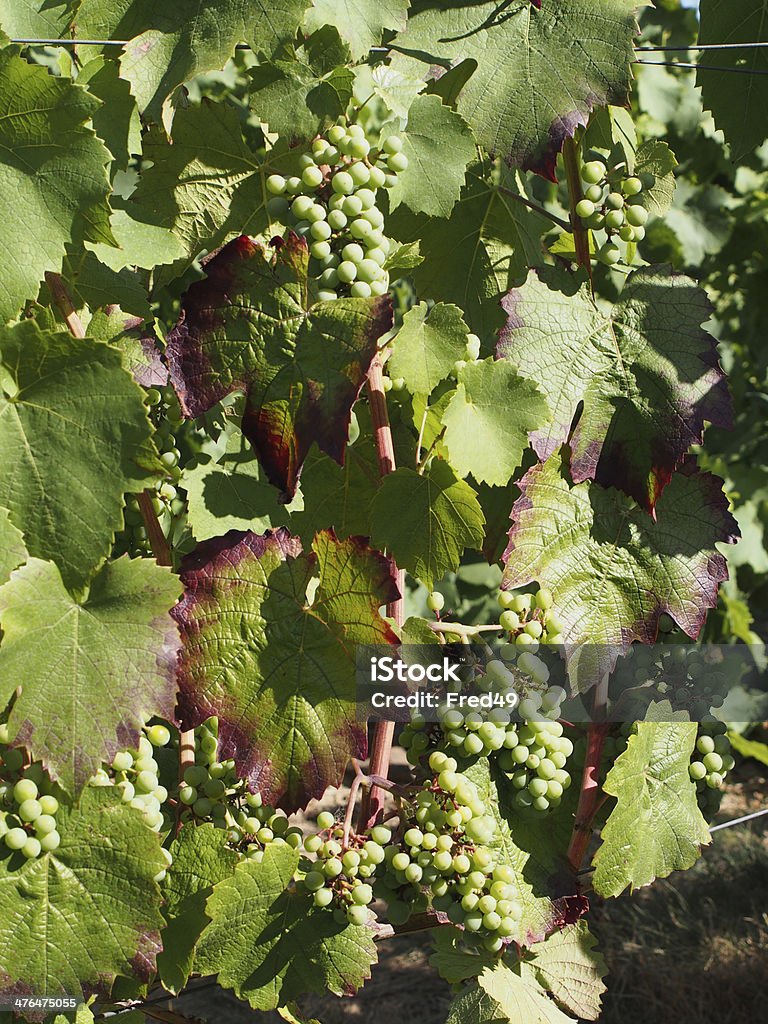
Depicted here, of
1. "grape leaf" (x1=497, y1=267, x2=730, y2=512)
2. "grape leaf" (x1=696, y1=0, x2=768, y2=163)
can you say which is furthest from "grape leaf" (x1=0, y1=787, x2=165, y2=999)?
"grape leaf" (x1=696, y1=0, x2=768, y2=163)

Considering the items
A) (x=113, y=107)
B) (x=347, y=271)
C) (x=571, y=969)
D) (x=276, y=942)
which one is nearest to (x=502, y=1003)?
(x=571, y=969)

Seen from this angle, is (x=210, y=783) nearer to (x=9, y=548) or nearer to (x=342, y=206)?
(x=9, y=548)

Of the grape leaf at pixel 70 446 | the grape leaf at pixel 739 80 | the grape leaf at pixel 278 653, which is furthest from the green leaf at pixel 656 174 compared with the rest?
the grape leaf at pixel 70 446

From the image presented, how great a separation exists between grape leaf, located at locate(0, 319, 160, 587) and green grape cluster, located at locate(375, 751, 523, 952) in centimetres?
46

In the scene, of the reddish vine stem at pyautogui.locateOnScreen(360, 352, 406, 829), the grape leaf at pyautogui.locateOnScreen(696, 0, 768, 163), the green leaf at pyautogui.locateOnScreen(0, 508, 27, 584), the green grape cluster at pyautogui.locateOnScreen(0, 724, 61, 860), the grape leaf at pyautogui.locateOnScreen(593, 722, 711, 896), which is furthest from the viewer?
the grape leaf at pyautogui.locateOnScreen(696, 0, 768, 163)

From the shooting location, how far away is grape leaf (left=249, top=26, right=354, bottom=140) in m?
1.03

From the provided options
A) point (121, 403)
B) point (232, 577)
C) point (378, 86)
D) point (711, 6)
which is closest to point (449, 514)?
point (232, 577)

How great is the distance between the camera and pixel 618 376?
3.92 feet

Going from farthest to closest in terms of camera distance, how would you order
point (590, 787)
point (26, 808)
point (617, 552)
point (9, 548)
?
point (590, 787) → point (617, 552) → point (26, 808) → point (9, 548)

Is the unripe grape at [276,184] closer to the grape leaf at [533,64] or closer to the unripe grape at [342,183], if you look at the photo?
the unripe grape at [342,183]

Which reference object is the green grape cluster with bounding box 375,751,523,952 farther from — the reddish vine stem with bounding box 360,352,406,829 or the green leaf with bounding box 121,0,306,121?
the green leaf with bounding box 121,0,306,121

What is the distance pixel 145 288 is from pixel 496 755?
2.34 feet

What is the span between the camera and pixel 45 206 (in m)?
0.97

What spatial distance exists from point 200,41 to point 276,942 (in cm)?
96
